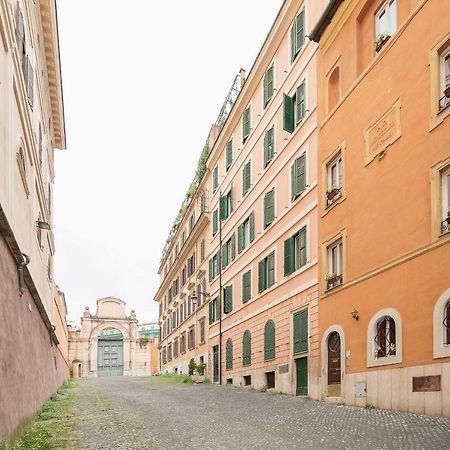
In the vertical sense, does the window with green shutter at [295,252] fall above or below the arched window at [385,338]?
above

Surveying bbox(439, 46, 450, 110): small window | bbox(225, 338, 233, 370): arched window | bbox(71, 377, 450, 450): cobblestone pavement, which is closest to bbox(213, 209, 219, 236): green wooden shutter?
bbox(225, 338, 233, 370): arched window

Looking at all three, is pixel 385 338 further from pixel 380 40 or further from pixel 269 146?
pixel 269 146

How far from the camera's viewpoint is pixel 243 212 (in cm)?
2898

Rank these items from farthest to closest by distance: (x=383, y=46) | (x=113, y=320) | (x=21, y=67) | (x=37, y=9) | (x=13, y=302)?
(x=113, y=320) → (x=37, y=9) → (x=383, y=46) → (x=21, y=67) → (x=13, y=302)

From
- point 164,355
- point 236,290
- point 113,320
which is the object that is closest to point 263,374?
point 236,290

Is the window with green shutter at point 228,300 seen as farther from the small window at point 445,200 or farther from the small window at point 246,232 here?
the small window at point 445,200

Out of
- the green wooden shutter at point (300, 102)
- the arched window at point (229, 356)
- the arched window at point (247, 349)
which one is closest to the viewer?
the green wooden shutter at point (300, 102)

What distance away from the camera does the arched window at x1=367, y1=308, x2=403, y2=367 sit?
14.4 meters

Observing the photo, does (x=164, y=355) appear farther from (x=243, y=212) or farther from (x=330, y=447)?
(x=330, y=447)

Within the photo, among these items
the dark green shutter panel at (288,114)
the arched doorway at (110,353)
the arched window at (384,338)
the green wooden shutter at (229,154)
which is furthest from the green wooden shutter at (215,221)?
the arched doorway at (110,353)

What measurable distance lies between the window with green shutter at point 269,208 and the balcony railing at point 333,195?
5570mm

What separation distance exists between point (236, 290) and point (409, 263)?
16403mm

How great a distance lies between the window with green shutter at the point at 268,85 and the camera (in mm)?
25328

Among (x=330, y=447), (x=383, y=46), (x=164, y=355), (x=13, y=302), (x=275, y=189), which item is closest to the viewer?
(x=330, y=447)
